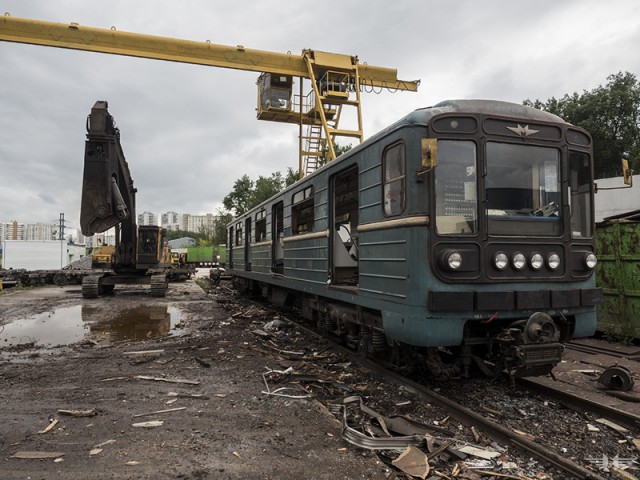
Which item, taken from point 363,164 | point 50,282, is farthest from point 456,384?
point 50,282

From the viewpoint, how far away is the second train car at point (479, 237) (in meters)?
4.51

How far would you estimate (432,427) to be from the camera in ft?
13.5

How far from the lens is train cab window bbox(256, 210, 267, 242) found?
11794 mm

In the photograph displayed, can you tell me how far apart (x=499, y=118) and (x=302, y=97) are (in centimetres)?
1342

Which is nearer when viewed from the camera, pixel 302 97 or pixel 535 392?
pixel 535 392

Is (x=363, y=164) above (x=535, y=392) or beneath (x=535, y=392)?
above

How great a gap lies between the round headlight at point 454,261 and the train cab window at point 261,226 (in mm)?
7755

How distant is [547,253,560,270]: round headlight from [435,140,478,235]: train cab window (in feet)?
3.13

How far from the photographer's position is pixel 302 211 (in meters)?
8.88

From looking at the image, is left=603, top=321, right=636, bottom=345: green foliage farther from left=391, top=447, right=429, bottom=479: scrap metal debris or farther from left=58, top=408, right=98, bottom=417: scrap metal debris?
left=58, top=408, right=98, bottom=417: scrap metal debris

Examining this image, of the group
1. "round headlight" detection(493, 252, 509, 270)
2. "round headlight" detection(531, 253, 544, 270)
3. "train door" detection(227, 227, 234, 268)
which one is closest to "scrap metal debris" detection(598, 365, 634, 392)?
"round headlight" detection(531, 253, 544, 270)

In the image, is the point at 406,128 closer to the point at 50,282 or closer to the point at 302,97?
the point at 302,97

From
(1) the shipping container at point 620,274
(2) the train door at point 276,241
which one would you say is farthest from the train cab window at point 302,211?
(1) the shipping container at point 620,274

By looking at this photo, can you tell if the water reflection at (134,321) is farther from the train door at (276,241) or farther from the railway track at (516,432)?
the railway track at (516,432)
